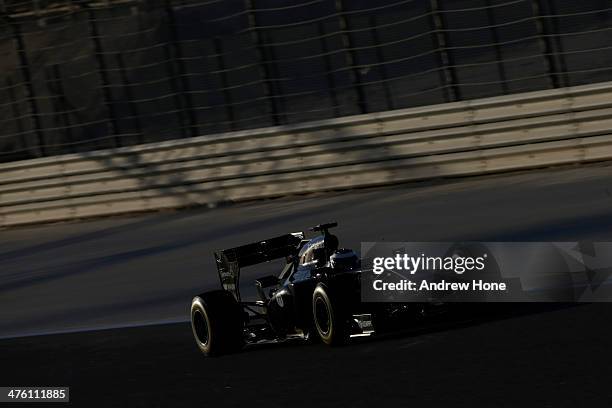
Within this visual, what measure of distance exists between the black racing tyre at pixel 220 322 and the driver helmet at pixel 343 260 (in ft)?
2.82

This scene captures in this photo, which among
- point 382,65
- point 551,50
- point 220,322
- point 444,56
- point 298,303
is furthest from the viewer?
point 382,65

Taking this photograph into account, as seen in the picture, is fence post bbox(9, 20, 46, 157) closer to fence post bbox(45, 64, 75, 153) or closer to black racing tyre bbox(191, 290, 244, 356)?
fence post bbox(45, 64, 75, 153)

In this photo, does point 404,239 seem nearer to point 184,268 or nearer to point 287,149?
point 184,268

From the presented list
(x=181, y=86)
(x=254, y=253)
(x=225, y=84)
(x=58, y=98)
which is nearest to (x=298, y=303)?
(x=254, y=253)

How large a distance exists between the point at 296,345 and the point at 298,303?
61 centimetres

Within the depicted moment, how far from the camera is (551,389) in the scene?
5.32m

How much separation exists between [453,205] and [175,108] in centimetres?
454

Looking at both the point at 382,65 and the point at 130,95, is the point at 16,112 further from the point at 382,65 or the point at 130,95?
the point at 382,65

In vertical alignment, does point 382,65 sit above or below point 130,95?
below

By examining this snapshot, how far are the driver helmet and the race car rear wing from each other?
0.71m

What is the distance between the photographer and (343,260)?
22.8ft

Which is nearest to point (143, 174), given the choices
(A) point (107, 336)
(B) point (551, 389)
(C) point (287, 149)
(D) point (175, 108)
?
(D) point (175, 108)

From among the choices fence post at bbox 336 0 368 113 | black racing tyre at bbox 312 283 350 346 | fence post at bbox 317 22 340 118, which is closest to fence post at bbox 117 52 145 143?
fence post at bbox 317 22 340 118

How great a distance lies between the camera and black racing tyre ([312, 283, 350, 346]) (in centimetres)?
671
